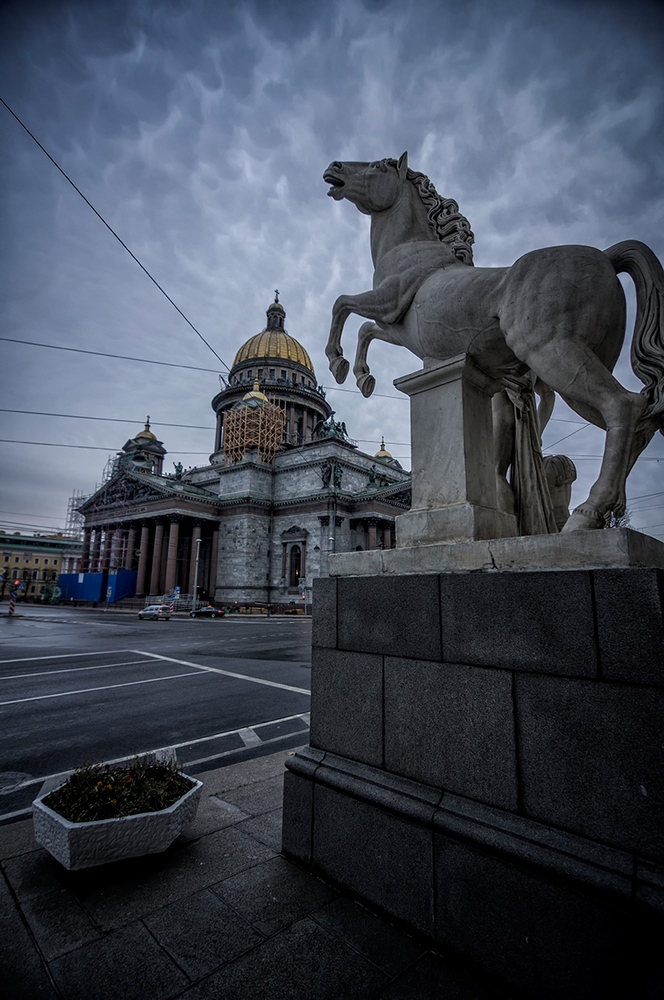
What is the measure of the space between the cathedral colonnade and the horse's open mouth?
159 ft

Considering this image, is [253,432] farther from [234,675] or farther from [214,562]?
[234,675]

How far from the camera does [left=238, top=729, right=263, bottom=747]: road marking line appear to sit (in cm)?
663

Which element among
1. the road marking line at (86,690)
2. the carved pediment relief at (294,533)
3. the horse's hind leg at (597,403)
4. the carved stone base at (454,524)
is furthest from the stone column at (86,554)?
the horse's hind leg at (597,403)

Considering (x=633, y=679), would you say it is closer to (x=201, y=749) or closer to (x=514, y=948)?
(x=514, y=948)

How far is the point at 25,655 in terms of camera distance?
634 inches

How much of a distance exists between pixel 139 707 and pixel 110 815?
620 centimetres

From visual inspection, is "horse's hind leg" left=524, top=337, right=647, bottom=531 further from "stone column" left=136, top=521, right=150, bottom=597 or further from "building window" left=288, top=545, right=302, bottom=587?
"stone column" left=136, top=521, right=150, bottom=597

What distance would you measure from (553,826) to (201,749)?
5315 millimetres

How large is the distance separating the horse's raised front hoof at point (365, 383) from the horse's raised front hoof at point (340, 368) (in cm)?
15

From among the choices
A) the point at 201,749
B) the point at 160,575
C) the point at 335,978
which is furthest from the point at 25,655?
the point at 160,575

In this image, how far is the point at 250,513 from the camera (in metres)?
52.5

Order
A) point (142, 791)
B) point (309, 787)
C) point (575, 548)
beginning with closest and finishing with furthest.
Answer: point (575, 548) → point (309, 787) → point (142, 791)

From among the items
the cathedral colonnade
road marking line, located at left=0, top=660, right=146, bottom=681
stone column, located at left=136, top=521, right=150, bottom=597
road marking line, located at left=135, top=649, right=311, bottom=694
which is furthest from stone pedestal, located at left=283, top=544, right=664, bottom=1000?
stone column, located at left=136, top=521, right=150, bottom=597

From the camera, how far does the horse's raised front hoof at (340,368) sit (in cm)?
454
